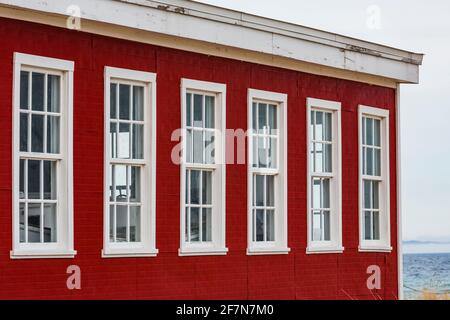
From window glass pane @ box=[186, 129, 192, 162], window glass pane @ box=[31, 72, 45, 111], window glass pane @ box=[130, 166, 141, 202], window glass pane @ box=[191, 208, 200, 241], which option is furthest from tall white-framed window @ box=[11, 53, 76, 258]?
window glass pane @ box=[191, 208, 200, 241]

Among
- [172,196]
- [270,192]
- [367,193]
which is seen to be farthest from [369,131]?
[172,196]


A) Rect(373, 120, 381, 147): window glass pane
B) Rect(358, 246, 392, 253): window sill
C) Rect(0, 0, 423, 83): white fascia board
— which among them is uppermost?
Rect(0, 0, 423, 83): white fascia board

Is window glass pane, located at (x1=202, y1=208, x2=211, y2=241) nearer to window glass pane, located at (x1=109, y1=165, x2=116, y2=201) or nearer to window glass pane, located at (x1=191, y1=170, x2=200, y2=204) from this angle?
window glass pane, located at (x1=191, y1=170, x2=200, y2=204)

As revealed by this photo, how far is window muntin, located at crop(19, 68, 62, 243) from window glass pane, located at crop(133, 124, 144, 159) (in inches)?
52.3

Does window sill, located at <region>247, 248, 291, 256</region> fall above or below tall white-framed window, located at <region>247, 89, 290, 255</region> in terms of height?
below

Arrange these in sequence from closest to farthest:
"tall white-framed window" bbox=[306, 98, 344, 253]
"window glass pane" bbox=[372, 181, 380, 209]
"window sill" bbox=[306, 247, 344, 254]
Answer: "window sill" bbox=[306, 247, 344, 254]
"tall white-framed window" bbox=[306, 98, 344, 253]
"window glass pane" bbox=[372, 181, 380, 209]

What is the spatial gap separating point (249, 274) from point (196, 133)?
2.28 m

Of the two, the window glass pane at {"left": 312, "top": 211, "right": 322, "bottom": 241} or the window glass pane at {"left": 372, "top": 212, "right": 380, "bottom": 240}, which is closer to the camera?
the window glass pane at {"left": 312, "top": 211, "right": 322, "bottom": 241}

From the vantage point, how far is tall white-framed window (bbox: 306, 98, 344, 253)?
19.9 m

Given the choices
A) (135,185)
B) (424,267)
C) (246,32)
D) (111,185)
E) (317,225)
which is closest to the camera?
(111,185)

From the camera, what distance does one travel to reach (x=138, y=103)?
16.9 meters

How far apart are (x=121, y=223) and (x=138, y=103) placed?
160 centimetres

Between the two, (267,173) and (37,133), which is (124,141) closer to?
(37,133)

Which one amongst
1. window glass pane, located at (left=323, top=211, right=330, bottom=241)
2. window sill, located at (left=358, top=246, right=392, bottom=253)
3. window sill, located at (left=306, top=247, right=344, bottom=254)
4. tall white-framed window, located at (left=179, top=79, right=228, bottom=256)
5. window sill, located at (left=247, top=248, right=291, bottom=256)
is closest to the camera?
tall white-framed window, located at (left=179, top=79, right=228, bottom=256)
